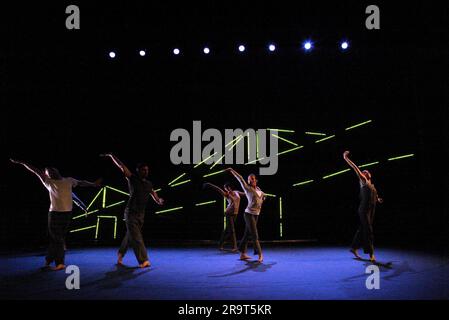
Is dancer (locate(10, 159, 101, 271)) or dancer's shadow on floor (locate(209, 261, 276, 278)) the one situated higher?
dancer (locate(10, 159, 101, 271))

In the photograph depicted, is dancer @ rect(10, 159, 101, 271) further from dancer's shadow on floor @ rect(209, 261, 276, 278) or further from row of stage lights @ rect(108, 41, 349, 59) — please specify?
row of stage lights @ rect(108, 41, 349, 59)

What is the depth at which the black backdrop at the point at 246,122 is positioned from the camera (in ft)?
37.8

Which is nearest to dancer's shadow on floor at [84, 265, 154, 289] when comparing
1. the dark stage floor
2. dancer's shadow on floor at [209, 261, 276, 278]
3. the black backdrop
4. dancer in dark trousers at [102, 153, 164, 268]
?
the dark stage floor

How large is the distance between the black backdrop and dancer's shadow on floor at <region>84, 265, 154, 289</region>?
194 inches

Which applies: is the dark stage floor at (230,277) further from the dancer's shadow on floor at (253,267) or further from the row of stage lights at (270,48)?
the row of stage lights at (270,48)

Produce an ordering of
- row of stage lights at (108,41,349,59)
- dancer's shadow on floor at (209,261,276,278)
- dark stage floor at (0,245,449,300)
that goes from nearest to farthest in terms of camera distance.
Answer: dark stage floor at (0,245,449,300) → dancer's shadow on floor at (209,261,276,278) → row of stage lights at (108,41,349,59)

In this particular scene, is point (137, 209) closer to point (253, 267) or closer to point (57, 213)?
point (57, 213)

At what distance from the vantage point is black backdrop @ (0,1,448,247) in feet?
37.8

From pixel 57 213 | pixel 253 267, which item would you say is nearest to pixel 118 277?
pixel 57 213

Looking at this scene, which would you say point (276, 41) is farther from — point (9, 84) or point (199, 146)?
point (9, 84)

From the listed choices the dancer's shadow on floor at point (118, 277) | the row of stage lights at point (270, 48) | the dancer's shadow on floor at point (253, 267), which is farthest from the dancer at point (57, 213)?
the row of stage lights at point (270, 48)

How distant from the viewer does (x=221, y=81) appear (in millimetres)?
11648
